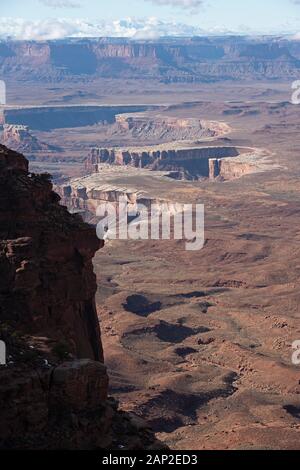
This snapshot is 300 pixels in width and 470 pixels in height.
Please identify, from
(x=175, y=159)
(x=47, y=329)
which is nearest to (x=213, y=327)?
(x=47, y=329)

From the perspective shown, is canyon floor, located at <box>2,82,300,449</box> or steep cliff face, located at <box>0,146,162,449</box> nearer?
steep cliff face, located at <box>0,146,162,449</box>

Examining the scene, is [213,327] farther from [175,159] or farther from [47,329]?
[175,159]

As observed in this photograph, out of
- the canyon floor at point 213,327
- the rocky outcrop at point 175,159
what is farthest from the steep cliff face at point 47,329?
the rocky outcrop at point 175,159

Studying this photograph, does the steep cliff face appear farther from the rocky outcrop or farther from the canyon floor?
the rocky outcrop

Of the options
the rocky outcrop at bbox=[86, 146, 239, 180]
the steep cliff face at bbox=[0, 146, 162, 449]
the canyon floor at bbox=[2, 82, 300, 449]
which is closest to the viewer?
the steep cliff face at bbox=[0, 146, 162, 449]

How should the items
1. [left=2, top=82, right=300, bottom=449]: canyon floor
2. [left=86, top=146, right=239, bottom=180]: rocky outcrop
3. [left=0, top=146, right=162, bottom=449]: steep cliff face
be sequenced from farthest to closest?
[left=86, top=146, right=239, bottom=180]: rocky outcrop, [left=2, top=82, right=300, bottom=449]: canyon floor, [left=0, top=146, right=162, bottom=449]: steep cliff face

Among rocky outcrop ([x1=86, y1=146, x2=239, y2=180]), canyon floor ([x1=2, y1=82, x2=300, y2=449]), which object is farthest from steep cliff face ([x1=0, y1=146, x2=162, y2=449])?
rocky outcrop ([x1=86, y1=146, x2=239, y2=180])
